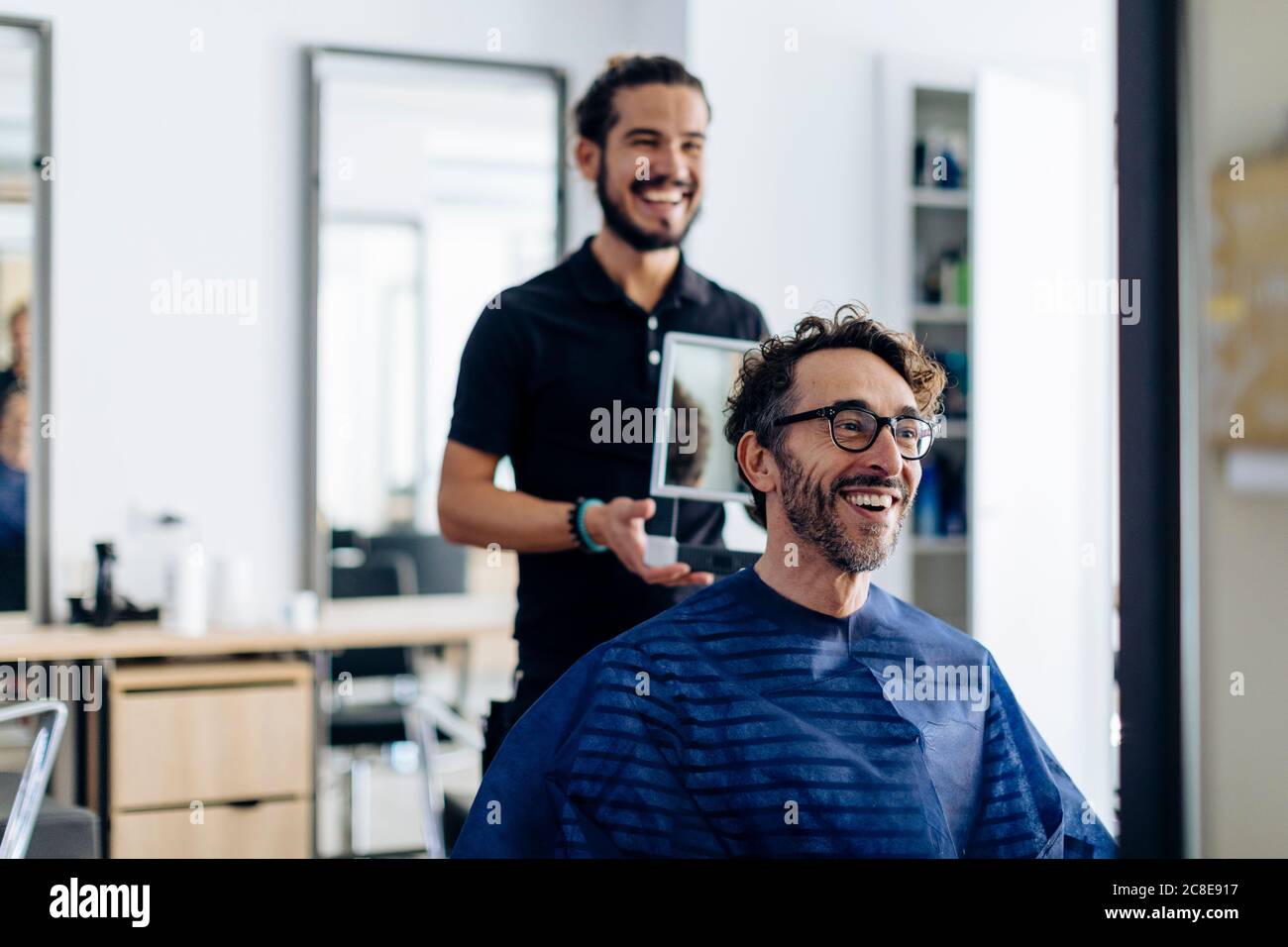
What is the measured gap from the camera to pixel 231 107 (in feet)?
9.86

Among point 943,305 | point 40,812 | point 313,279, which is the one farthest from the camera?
point 943,305

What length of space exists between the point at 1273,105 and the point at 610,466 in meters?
0.94

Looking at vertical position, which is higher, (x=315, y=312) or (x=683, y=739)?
(x=315, y=312)

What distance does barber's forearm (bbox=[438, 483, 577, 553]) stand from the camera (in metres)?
1.62

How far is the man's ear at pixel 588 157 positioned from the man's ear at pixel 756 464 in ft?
1.82

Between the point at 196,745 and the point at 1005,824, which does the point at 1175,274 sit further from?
the point at 196,745

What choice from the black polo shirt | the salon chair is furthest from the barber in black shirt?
the salon chair

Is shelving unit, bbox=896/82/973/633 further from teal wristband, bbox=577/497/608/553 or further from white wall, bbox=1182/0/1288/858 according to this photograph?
white wall, bbox=1182/0/1288/858

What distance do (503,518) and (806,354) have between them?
1.91 feet

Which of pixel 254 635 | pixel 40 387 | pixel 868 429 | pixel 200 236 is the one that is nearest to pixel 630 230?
pixel 868 429

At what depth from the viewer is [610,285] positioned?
1.67m

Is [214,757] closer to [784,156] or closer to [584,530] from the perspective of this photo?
[584,530]

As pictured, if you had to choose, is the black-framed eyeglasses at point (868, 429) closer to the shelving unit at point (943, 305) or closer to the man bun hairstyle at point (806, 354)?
the man bun hairstyle at point (806, 354)

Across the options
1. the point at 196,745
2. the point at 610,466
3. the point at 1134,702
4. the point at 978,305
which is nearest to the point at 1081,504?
the point at 978,305
